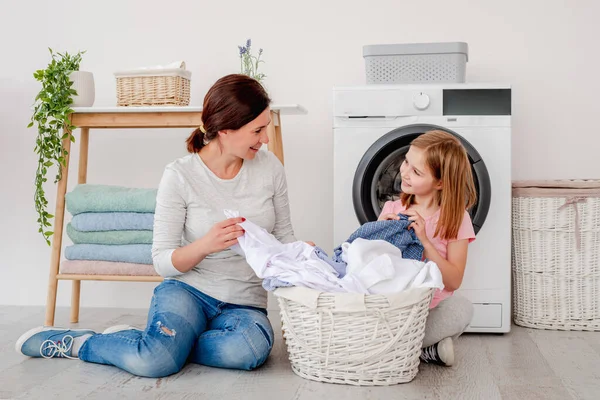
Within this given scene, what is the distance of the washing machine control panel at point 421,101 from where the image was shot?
248cm

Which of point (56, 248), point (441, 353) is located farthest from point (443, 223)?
point (56, 248)

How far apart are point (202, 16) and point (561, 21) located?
1405mm

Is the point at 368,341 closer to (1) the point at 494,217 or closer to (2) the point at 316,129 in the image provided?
(1) the point at 494,217

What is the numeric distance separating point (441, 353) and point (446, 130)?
2.61 ft

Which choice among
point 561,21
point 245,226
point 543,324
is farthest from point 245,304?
point 561,21

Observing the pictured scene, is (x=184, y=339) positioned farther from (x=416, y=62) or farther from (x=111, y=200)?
(x=416, y=62)

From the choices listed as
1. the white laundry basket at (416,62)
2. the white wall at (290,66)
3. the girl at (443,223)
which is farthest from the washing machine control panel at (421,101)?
the white wall at (290,66)

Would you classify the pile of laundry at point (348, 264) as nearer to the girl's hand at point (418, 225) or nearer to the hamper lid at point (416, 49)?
the girl's hand at point (418, 225)

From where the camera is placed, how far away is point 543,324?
257 centimetres

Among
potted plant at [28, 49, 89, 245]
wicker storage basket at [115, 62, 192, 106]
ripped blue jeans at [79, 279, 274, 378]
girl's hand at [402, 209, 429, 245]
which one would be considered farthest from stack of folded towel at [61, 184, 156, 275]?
girl's hand at [402, 209, 429, 245]

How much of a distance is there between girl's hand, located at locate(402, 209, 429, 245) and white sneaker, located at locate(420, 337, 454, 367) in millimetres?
286

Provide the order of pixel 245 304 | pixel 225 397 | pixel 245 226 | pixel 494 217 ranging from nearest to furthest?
pixel 225 397 < pixel 245 226 < pixel 245 304 < pixel 494 217

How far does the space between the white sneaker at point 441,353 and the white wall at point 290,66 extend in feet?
3.24

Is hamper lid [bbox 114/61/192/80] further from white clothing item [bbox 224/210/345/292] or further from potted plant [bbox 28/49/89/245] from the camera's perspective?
white clothing item [bbox 224/210/345/292]
